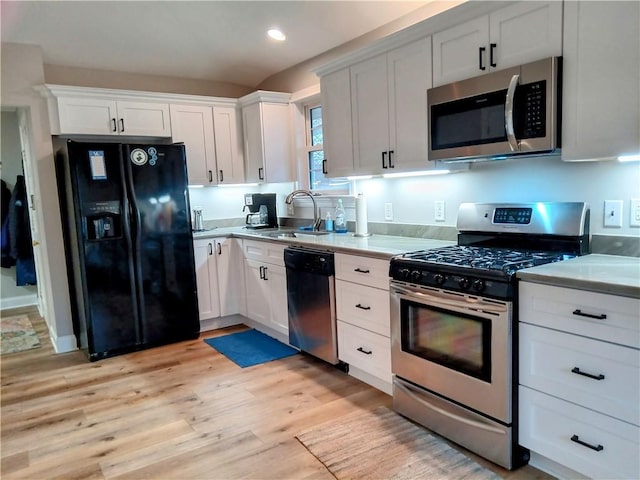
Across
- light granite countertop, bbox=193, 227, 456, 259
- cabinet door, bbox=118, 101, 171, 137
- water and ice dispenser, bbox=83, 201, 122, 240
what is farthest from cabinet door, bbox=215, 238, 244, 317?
cabinet door, bbox=118, 101, 171, 137

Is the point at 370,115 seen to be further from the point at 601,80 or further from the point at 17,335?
the point at 17,335

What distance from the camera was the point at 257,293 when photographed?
3951 millimetres

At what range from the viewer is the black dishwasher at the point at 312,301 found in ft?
9.90

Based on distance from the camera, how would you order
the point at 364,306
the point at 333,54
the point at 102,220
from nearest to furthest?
the point at 364,306 < the point at 102,220 < the point at 333,54

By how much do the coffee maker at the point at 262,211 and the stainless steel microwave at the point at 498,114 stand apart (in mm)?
2380

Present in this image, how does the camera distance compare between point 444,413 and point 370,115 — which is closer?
point 444,413

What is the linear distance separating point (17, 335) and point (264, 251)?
2.67 m

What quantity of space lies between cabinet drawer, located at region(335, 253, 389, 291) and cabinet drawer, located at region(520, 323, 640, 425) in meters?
0.84

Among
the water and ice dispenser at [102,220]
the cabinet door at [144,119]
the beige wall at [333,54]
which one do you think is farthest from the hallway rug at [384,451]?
the cabinet door at [144,119]

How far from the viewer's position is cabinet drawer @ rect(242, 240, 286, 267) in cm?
353

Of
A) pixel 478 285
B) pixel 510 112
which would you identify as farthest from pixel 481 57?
pixel 478 285

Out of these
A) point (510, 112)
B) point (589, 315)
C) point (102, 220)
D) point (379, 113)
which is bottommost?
point (589, 315)

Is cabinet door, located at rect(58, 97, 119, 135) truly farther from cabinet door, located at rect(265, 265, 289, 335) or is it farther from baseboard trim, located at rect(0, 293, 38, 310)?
baseboard trim, located at rect(0, 293, 38, 310)

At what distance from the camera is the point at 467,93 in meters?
2.34
